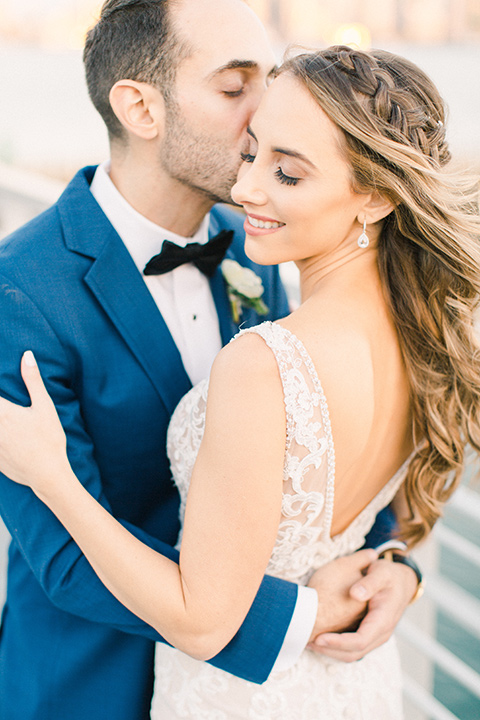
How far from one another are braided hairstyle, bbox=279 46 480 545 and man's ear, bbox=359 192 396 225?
2 cm

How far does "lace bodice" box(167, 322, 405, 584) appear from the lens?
3.59 ft

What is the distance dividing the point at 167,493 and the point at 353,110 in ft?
3.30

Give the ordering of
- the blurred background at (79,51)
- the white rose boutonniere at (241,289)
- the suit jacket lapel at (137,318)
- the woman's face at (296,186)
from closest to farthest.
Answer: the woman's face at (296,186) → the suit jacket lapel at (137,318) → the white rose boutonniere at (241,289) → the blurred background at (79,51)

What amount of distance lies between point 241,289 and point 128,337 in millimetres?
419

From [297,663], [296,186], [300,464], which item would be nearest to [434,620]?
[297,663]

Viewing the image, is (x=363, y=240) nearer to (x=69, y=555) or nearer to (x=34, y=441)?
(x=34, y=441)

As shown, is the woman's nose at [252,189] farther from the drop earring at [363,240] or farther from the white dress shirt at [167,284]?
the white dress shirt at [167,284]

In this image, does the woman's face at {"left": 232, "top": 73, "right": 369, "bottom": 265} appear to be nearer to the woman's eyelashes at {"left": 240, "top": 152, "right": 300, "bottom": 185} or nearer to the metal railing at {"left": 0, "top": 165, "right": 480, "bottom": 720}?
the woman's eyelashes at {"left": 240, "top": 152, "right": 300, "bottom": 185}

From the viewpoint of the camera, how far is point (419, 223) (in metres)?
1.20

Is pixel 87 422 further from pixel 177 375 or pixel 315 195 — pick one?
pixel 315 195

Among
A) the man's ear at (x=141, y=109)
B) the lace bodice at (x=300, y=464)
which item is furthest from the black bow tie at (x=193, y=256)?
the lace bodice at (x=300, y=464)

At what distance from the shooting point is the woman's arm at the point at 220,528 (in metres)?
1.05

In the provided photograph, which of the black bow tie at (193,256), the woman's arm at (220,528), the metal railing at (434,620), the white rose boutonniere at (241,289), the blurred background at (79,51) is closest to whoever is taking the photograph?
→ the woman's arm at (220,528)

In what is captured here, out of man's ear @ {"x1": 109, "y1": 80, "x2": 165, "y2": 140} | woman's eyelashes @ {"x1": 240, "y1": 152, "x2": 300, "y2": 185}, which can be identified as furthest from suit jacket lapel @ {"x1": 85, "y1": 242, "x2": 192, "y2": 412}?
woman's eyelashes @ {"x1": 240, "y1": 152, "x2": 300, "y2": 185}
